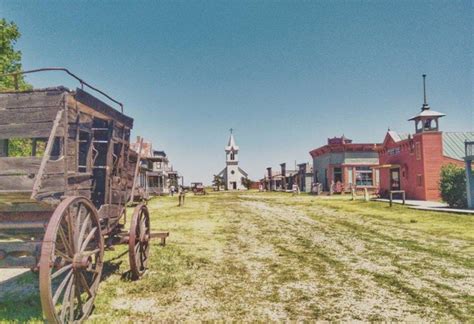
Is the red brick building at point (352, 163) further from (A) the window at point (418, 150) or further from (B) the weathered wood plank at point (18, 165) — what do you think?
(B) the weathered wood plank at point (18, 165)

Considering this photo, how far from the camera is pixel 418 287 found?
5551mm

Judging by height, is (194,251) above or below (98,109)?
below

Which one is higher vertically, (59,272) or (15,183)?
(15,183)

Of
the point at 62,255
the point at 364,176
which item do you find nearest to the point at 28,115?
the point at 62,255

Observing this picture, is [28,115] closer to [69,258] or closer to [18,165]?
[18,165]

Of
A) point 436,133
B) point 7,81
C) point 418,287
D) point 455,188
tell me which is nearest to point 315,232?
point 418,287

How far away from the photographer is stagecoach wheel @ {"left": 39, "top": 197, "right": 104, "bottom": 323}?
3215 millimetres

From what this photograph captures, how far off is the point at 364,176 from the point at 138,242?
4029cm

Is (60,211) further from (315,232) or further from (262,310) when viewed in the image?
(315,232)

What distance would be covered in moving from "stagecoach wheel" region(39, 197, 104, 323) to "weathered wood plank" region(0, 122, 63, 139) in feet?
3.38

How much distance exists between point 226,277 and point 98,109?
13.1ft

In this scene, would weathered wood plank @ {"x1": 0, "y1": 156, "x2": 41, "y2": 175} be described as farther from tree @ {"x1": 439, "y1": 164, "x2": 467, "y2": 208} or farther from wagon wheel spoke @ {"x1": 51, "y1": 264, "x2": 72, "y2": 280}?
tree @ {"x1": 439, "y1": 164, "x2": 467, "y2": 208}

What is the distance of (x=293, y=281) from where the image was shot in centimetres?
605

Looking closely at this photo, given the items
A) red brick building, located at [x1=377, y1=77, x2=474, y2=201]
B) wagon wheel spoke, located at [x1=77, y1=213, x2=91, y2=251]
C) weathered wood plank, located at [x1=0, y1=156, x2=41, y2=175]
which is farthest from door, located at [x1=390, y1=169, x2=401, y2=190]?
weathered wood plank, located at [x1=0, y1=156, x2=41, y2=175]
